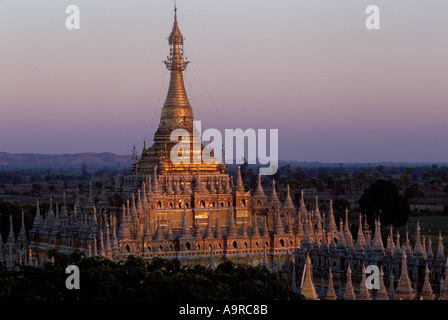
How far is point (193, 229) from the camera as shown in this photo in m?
60.3

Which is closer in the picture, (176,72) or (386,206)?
(176,72)

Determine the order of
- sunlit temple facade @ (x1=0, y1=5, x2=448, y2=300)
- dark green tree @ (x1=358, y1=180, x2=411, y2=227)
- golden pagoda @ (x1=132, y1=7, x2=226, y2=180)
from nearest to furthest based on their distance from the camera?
sunlit temple facade @ (x1=0, y1=5, x2=448, y2=300), golden pagoda @ (x1=132, y1=7, x2=226, y2=180), dark green tree @ (x1=358, y1=180, x2=411, y2=227)

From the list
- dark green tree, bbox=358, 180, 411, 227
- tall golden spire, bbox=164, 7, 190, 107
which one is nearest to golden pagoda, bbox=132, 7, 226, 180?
tall golden spire, bbox=164, 7, 190, 107

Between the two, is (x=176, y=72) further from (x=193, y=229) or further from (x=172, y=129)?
(x=193, y=229)

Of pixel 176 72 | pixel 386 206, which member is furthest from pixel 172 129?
pixel 386 206

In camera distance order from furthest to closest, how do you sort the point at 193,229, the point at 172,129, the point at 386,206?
the point at 386,206 → the point at 172,129 → the point at 193,229

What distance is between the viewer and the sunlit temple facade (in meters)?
49.2

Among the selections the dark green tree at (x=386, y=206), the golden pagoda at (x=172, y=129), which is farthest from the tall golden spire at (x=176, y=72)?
the dark green tree at (x=386, y=206)

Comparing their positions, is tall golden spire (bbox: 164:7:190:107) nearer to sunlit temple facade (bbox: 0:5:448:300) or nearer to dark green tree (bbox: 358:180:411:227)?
sunlit temple facade (bbox: 0:5:448:300)

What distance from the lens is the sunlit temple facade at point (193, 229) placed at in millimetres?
49219

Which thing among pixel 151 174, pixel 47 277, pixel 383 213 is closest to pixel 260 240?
pixel 151 174

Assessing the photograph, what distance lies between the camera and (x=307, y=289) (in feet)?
121
